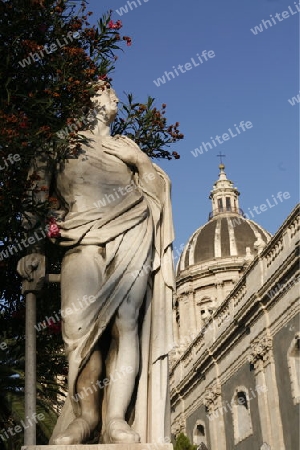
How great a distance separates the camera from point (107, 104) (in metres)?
5.06

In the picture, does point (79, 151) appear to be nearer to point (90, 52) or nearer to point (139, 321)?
point (139, 321)

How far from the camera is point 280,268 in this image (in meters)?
23.5

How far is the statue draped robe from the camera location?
4.12 meters

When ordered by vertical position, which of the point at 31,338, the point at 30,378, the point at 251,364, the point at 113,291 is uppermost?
the point at 251,364

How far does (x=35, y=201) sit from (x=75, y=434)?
4.94 ft

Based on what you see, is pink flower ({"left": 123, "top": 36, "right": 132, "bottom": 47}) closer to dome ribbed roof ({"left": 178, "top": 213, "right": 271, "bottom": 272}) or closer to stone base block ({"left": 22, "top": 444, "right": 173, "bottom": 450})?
stone base block ({"left": 22, "top": 444, "right": 173, "bottom": 450})

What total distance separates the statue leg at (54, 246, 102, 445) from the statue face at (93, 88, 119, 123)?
116 centimetres

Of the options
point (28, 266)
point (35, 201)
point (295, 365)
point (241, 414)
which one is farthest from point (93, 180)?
point (241, 414)

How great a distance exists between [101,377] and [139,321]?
431mm

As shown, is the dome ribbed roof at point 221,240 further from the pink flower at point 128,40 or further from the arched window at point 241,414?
the pink flower at point 128,40

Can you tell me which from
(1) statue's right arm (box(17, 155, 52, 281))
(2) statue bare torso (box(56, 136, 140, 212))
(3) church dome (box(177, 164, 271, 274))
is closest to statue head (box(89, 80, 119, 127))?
(2) statue bare torso (box(56, 136, 140, 212))

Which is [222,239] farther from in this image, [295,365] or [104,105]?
[104,105]

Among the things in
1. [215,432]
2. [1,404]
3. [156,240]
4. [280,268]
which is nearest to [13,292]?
[156,240]

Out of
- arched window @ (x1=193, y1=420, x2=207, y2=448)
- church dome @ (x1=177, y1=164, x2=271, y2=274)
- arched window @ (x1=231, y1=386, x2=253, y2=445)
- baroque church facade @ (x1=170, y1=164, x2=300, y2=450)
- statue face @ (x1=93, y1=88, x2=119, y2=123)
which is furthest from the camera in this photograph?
church dome @ (x1=177, y1=164, x2=271, y2=274)
